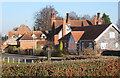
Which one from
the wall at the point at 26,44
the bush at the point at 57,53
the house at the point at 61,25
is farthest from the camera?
the house at the point at 61,25

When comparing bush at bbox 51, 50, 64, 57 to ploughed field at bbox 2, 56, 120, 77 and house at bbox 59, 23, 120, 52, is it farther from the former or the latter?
ploughed field at bbox 2, 56, 120, 77

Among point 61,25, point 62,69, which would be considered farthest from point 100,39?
point 62,69

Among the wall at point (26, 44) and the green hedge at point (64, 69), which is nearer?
the green hedge at point (64, 69)

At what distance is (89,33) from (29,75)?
109 feet

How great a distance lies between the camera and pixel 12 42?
68188 mm

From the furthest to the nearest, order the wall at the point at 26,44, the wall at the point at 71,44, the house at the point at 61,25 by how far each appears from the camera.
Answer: the house at the point at 61,25
the wall at the point at 26,44
the wall at the point at 71,44

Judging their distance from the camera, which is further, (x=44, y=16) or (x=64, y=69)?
(x=44, y=16)

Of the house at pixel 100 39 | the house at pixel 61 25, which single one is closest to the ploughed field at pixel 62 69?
the house at pixel 100 39

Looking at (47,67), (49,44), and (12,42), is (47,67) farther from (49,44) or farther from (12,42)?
(12,42)

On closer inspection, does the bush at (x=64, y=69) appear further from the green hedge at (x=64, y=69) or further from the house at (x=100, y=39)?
the house at (x=100, y=39)

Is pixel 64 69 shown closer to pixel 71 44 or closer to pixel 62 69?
pixel 62 69

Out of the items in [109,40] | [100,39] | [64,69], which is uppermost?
[100,39]

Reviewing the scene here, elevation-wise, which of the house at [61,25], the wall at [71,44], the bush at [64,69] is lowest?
the bush at [64,69]

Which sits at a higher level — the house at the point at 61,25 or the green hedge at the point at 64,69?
the house at the point at 61,25
